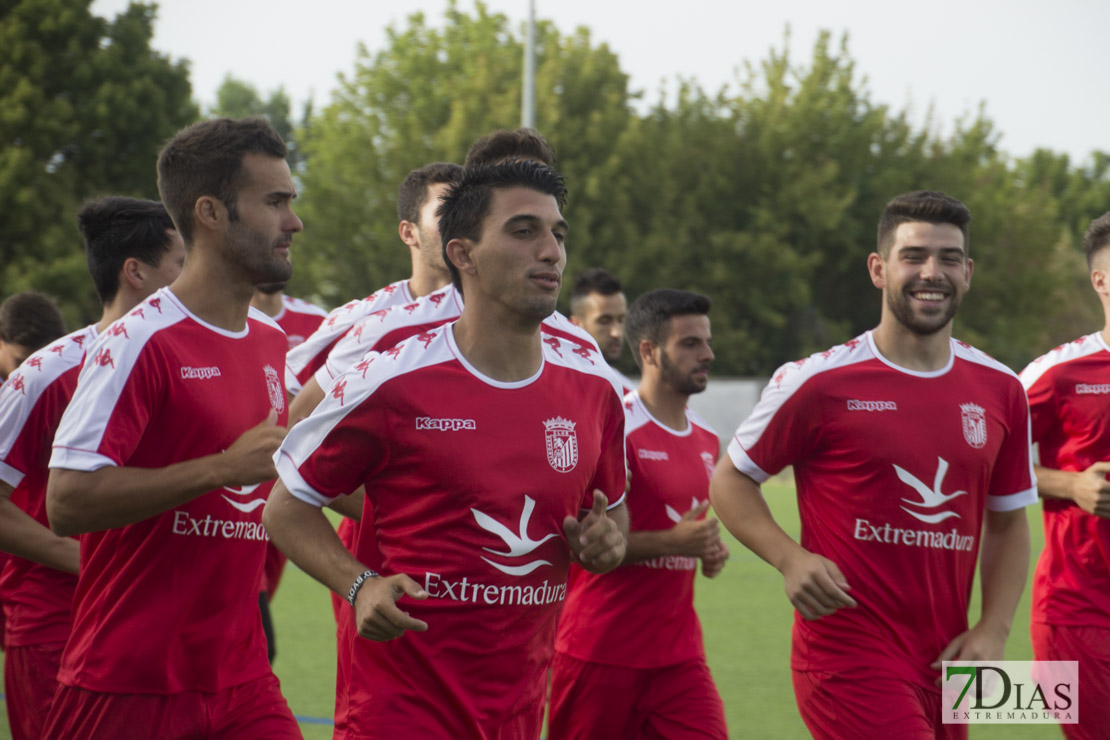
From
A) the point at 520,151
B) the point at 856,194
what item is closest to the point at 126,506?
the point at 520,151

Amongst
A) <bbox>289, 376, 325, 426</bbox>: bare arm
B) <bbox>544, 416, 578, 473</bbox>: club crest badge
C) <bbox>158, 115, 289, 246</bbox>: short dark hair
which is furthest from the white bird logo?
<bbox>158, 115, 289, 246</bbox>: short dark hair

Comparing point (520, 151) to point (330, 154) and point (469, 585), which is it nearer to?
point (469, 585)

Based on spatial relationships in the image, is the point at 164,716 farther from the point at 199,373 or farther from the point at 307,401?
the point at 307,401

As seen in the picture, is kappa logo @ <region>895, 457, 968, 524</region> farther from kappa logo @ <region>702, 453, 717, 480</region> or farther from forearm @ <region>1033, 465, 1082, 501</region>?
kappa logo @ <region>702, 453, 717, 480</region>

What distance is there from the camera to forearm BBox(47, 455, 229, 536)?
12.3 feet

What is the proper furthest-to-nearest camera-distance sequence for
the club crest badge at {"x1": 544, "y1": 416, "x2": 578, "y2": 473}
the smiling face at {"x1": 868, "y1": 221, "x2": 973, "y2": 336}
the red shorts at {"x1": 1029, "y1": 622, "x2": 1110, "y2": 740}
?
the red shorts at {"x1": 1029, "y1": 622, "x2": 1110, "y2": 740} → the smiling face at {"x1": 868, "y1": 221, "x2": 973, "y2": 336} → the club crest badge at {"x1": 544, "y1": 416, "x2": 578, "y2": 473}

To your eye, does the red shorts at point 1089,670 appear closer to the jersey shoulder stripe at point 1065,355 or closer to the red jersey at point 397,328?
the jersey shoulder stripe at point 1065,355

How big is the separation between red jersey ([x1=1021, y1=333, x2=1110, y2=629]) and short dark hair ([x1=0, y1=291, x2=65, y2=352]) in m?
4.67

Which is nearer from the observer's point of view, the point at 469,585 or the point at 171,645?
the point at 469,585

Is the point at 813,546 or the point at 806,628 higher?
the point at 813,546

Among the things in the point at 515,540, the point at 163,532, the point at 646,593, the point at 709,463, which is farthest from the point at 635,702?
the point at 163,532

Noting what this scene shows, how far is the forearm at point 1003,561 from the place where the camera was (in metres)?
4.62

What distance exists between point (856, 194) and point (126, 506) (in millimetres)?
36522

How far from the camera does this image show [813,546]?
4.79 meters
